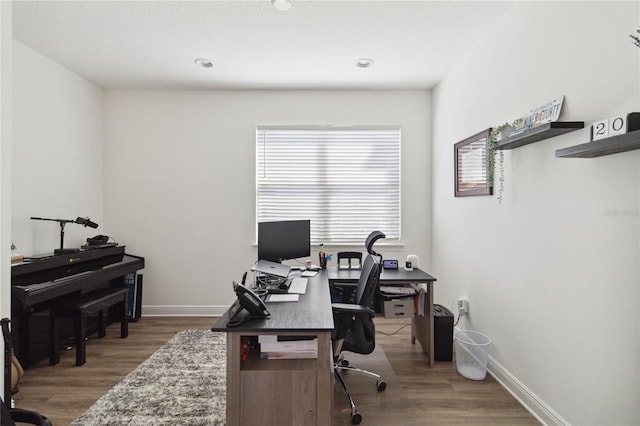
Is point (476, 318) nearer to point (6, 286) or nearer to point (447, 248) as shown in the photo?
point (447, 248)

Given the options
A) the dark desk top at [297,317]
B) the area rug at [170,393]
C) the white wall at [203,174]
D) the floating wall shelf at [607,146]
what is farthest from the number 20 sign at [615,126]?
the area rug at [170,393]

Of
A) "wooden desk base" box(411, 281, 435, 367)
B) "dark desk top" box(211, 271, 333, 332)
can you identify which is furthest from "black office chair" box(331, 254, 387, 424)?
"wooden desk base" box(411, 281, 435, 367)

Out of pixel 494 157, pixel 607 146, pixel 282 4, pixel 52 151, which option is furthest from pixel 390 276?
pixel 52 151

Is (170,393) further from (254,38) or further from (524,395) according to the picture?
(254,38)

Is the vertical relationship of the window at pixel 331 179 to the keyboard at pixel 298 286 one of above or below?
above

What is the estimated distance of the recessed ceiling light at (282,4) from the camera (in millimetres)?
2210

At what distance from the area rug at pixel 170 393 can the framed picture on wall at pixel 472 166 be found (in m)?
2.74

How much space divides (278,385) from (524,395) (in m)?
1.81

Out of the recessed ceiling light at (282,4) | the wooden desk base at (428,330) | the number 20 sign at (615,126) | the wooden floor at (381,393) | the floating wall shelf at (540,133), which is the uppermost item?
the recessed ceiling light at (282,4)

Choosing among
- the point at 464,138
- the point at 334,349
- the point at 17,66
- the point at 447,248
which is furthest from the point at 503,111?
the point at 17,66

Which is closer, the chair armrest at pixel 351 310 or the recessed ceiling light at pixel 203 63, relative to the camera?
the chair armrest at pixel 351 310

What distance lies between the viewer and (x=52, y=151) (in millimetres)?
3125

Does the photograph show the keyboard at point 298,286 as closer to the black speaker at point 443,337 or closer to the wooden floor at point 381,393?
the wooden floor at point 381,393

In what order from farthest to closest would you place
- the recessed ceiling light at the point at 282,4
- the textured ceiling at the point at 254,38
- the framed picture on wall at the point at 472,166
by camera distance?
the framed picture on wall at the point at 472,166 < the textured ceiling at the point at 254,38 < the recessed ceiling light at the point at 282,4
